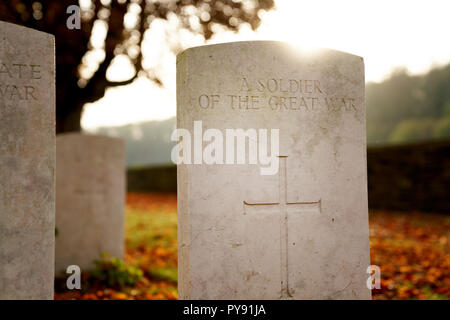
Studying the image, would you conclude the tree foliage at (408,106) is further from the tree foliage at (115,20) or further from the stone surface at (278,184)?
the stone surface at (278,184)

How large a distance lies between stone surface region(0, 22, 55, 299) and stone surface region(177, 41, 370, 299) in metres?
0.98

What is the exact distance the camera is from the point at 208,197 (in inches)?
122

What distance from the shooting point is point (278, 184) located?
10.8 feet

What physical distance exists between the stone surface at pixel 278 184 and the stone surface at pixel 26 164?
976 mm

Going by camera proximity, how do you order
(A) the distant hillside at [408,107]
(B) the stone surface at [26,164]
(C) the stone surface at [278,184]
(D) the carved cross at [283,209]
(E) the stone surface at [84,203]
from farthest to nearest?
(A) the distant hillside at [408,107], (E) the stone surface at [84,203], (D) the carved cross at [283,209], (C) the stone surface at [278,184], (B) the stone surface at [26,164]

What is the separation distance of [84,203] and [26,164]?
2.85 meters

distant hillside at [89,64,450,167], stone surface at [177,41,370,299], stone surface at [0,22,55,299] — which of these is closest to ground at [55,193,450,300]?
stone surface at [0,22,55,299]

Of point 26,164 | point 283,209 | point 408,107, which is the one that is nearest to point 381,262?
point 283,209

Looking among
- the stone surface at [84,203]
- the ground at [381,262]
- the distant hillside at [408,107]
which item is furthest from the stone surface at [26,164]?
the distant hillside at [408,107]

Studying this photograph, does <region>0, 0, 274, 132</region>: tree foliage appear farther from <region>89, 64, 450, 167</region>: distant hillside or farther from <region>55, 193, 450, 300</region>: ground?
<region>89, 64, 450, 167</region>: distant hillside

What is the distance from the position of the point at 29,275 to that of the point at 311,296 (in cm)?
216

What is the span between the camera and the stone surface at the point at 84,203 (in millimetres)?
5641

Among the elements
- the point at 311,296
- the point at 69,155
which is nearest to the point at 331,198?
the point at 311,296

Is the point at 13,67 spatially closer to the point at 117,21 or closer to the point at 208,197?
the point at 208,197
